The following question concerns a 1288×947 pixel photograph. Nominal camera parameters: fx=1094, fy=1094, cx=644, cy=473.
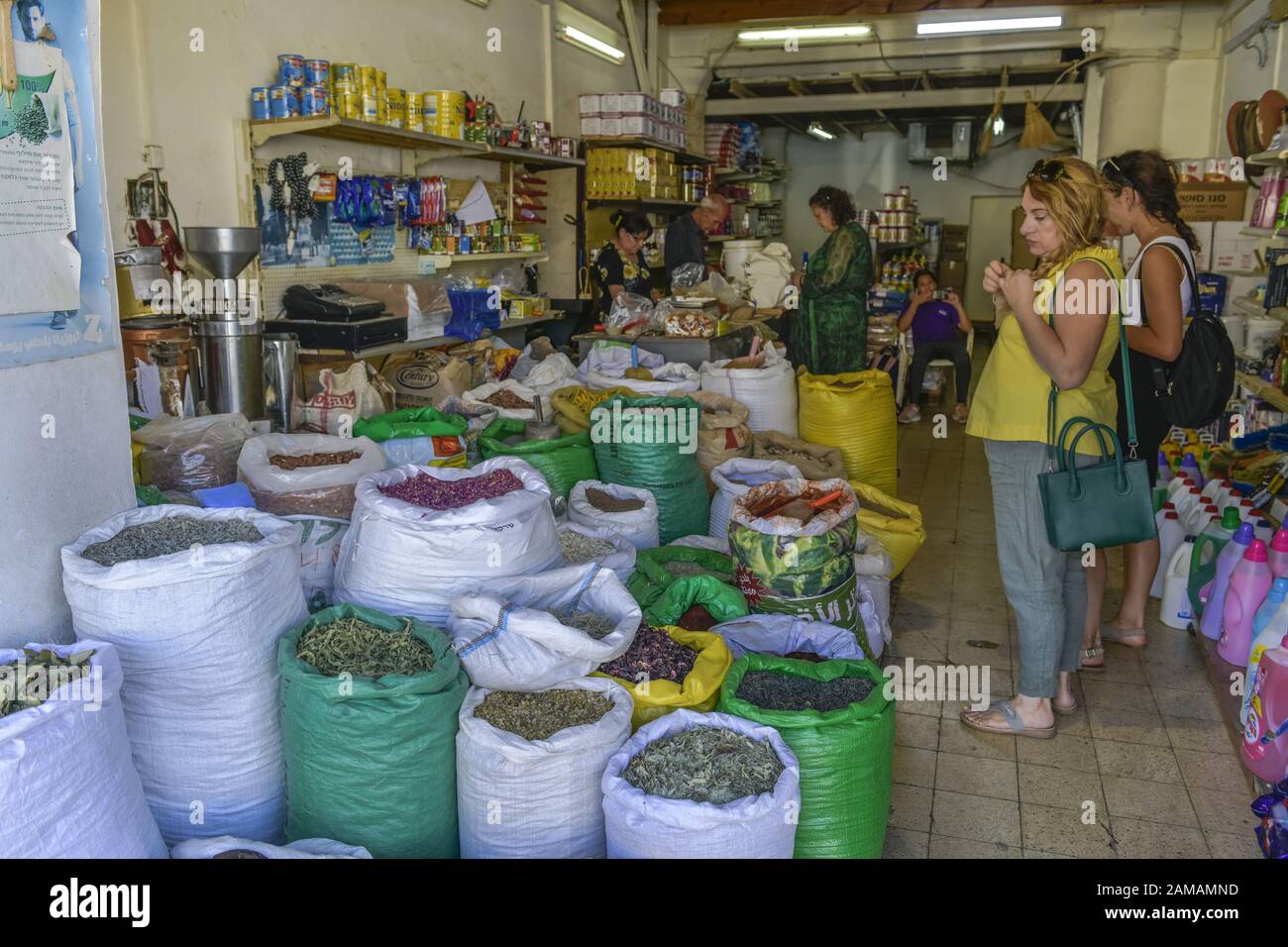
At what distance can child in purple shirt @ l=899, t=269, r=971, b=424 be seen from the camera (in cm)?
847

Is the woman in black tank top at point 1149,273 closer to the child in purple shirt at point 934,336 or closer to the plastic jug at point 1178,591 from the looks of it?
the plastic jug at point 1178,591

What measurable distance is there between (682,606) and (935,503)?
3273 mm

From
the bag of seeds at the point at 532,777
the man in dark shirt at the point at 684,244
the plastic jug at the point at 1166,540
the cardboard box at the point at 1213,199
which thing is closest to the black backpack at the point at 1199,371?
the plastic jug at the point at 1166,540

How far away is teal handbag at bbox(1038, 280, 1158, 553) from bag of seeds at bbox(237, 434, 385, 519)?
185 centimetres

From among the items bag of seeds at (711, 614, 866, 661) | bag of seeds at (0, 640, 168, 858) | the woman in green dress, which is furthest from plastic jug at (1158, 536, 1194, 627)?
bag of seeds at (0, 640, 168, 858)

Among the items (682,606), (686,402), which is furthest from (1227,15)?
(682,606)

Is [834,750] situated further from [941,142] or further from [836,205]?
[941,142]

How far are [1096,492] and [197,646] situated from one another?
2127 millimetres

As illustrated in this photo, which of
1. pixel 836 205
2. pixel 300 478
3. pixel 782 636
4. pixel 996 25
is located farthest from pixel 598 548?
pixel 996 25

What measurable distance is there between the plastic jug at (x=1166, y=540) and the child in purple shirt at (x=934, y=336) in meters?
4.10

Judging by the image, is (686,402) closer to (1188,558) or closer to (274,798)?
(1188,558)

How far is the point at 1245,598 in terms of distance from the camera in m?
3.39

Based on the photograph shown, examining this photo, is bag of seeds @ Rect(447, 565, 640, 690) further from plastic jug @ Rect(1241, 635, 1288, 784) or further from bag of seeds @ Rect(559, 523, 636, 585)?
plastic jug @ Rect(1241, 635, 1288, 784)

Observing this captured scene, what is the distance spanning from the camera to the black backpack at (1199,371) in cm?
315
